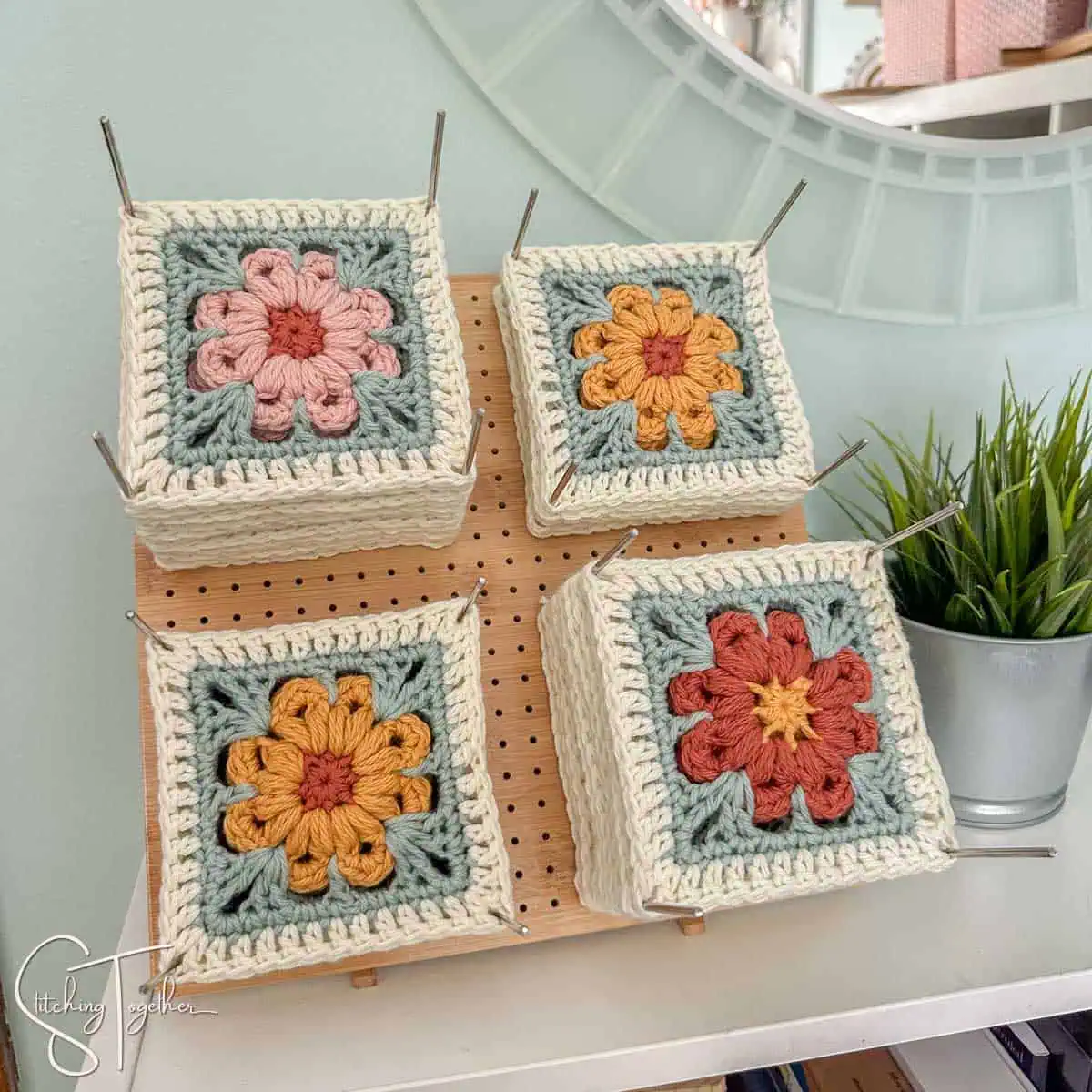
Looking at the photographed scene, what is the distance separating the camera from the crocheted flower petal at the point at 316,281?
22.9 inches

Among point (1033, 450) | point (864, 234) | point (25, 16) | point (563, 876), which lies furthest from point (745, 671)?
point (25, 16)

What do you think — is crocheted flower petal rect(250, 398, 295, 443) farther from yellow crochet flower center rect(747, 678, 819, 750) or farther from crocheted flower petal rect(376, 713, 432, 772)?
yellow crochet flower center rect(747, 678, 819, 750)

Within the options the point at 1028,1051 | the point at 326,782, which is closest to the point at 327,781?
the point at 326,782

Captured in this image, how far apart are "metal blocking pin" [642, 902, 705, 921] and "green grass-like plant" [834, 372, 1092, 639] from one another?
0.31 metres

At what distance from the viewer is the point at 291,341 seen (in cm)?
57

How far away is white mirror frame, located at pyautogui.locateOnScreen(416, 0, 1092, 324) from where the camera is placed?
73 centimetres

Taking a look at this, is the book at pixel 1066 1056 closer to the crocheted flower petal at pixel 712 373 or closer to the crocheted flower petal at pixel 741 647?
the crocheted flower petal at pixel 741 647

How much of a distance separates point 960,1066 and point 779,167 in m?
0.73

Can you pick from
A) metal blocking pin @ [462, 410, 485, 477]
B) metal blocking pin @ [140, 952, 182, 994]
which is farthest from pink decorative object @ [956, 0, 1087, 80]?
metal blocking pin @ [140, 952, 182, 994]

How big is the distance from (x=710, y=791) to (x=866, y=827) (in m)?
0.11

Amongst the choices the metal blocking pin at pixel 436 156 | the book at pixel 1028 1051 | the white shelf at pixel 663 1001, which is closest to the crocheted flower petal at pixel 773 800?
the white shelf at pixel 663 1001

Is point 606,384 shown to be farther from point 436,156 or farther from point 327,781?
point 327,781

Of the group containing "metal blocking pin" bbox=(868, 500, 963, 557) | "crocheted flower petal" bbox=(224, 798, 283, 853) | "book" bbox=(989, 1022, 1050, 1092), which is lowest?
"book" bbox=(989, 1022, 1050, 1092)

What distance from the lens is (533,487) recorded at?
2.08 feet
